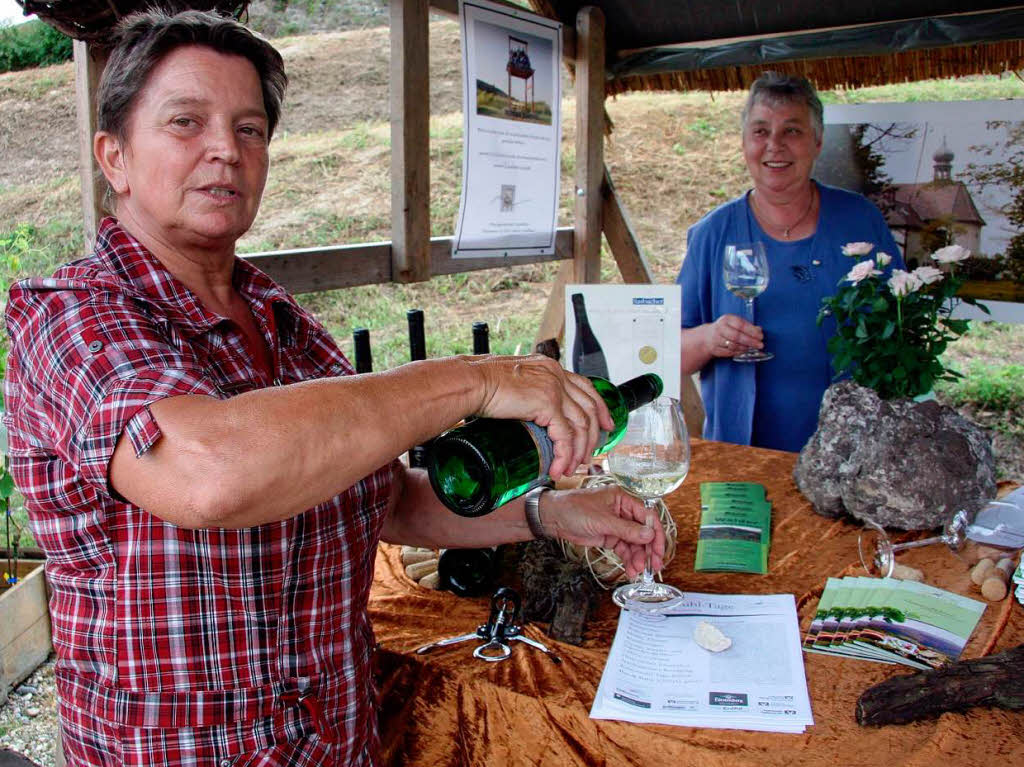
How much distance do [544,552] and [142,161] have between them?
0.95 meters

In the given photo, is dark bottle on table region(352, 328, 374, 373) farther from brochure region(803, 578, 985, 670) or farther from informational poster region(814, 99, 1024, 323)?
informational poster region(814, 99, 1024, 323)

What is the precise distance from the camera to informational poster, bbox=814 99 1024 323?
3.76 m

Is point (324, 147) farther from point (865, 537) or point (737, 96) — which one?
point (865, 537)

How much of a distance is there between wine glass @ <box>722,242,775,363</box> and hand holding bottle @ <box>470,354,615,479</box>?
191 cm

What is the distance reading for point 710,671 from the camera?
1282 millimetres

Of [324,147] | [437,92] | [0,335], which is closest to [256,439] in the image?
[0,335]

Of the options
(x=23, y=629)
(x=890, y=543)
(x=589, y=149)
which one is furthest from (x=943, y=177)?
(x=23, y=629)

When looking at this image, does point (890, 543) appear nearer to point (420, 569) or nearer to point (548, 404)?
point (420, 569)

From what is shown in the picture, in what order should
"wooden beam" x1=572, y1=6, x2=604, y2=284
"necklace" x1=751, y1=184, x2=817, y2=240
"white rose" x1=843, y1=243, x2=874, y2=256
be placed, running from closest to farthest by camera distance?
"white rose" x1=843, y1=243, x2=874, y2=256 → "necklace" x1=751, y1=184, x2=817, y2=240 → "wooden beam" x1=572, y1=6, x2=604, y2=284

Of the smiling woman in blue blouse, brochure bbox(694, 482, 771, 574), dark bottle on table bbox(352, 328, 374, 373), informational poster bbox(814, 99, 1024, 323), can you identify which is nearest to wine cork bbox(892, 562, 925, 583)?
brochure bbox(694, 482, 771, 574)

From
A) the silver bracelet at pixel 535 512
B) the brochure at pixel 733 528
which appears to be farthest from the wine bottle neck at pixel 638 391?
the brochure at pixel 733 528

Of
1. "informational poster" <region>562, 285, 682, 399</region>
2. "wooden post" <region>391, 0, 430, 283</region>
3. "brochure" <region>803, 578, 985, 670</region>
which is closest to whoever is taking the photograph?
"brochure" <region>803, 578, 985, 670</region>

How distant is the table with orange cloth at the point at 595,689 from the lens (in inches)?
44.6

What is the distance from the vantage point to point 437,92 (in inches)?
464
